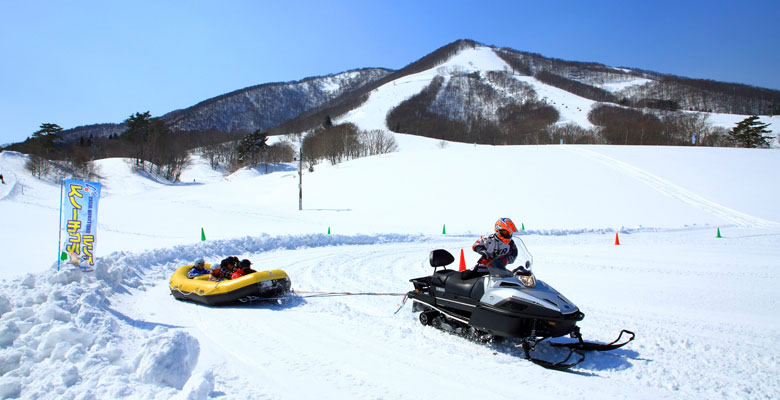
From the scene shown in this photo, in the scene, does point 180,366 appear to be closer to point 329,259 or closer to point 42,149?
point 329,259

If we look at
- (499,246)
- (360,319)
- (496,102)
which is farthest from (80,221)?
(496,102)

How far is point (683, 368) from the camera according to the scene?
170 inches

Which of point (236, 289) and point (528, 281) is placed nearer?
point (528, 281)

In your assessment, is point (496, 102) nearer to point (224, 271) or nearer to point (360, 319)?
point (224, 271)

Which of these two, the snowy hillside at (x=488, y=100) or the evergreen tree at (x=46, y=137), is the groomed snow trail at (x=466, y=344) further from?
the snowy hillside at (x=488, y=100)

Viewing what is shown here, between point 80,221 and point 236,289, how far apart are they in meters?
2.83

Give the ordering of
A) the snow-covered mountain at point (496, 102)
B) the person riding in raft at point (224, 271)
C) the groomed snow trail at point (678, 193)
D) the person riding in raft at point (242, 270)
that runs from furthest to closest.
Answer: the snow-covered mountain at point (496, 102) < the groomed snow trail at point (678, 193) < the person riding in raft at point (224, 271) < the person riding in raft at point (242, 270)

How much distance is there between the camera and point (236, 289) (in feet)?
22.7

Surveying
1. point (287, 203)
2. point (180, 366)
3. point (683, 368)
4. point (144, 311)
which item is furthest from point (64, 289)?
point (287, 203)

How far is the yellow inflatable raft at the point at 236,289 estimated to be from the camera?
6.93m

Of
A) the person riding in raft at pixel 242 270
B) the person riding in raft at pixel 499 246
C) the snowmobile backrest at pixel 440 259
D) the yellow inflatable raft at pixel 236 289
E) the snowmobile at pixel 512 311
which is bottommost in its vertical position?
the yellow inflatable raft at pixel 236 289

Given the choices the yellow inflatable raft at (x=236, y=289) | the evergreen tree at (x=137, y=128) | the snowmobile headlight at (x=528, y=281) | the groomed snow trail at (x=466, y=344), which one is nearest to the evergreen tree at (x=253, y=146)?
the evergreen tree at (x=137, y=128)

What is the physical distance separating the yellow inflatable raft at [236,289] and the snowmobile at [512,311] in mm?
3047

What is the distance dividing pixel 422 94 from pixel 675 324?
505 feet
